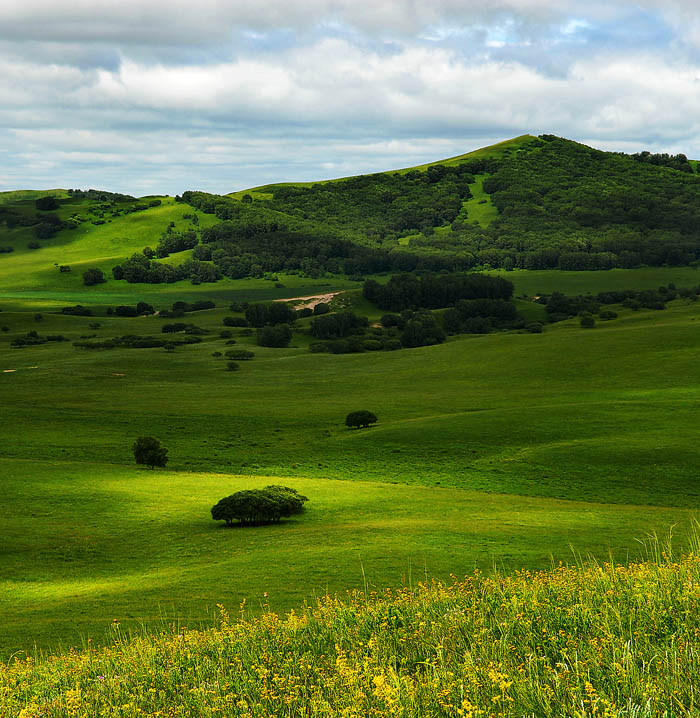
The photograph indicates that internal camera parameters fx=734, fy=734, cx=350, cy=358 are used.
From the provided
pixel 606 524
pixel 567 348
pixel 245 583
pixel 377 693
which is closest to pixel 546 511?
pixel 606 524

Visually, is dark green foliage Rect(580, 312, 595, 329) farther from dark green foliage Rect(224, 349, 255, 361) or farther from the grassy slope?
dark green foliage Rect(224, 349, 255, 361)

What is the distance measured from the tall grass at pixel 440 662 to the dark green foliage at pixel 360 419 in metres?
61.1

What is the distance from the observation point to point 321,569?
28.4 m

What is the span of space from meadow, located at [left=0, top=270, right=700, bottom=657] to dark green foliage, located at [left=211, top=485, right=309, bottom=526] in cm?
120

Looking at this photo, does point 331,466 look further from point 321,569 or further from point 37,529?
point 321,569

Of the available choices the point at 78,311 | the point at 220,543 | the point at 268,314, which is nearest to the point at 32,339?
the point at 78,311

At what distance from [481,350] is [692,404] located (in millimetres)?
51500

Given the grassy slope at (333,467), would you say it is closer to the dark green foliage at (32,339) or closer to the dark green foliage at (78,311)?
the dark green foliage at (32,339)

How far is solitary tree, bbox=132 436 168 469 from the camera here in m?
57.8

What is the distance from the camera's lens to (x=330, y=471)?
5869cm

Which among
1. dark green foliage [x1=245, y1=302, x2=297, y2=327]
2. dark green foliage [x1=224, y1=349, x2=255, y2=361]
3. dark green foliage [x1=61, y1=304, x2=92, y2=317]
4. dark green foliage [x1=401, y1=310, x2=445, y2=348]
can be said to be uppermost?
dark green foliage [x1=61, y1=304, x2=92, y2=317]

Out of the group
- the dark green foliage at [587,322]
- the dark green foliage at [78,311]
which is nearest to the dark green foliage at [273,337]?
the dark green foliage at [78,311]

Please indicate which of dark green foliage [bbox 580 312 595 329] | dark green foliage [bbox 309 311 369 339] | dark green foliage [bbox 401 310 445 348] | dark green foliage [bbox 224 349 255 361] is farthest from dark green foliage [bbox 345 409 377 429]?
dark green foliage [bbox 309 311 369 339]

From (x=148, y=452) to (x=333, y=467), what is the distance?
14.8 m
